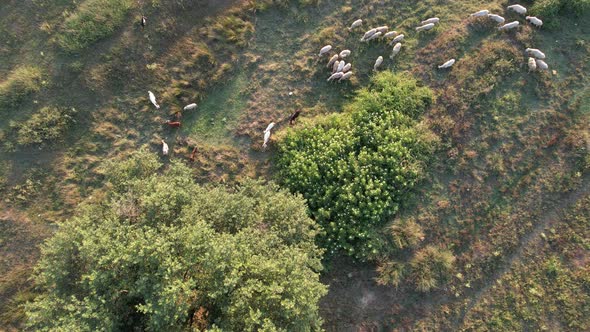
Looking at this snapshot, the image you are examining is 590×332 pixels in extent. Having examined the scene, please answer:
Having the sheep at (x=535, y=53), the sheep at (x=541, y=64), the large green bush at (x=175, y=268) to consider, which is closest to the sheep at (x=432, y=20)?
the sheep at (x=535, y=53)

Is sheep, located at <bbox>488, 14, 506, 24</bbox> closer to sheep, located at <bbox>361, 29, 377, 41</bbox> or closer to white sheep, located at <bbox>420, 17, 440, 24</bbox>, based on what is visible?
white sheep, located at <bbox>420, 17, 440, 24</bbox>

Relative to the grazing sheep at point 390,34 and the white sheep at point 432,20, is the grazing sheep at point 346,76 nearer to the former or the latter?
the grazing sheep at point 390,34

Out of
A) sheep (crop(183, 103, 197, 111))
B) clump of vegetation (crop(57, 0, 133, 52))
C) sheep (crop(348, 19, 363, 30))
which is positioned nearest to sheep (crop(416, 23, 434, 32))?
sheep (crop(348, 19, 363, 30))

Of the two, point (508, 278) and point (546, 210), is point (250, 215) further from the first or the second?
point (546, 210)

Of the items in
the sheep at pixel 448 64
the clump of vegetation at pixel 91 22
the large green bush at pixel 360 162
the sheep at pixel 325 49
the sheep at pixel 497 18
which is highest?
the clump of vegetation at pixel 91 22

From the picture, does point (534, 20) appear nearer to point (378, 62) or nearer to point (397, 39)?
point (397, 39)

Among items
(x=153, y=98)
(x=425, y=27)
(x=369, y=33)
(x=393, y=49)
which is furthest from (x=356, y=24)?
(x=153, y=98)
